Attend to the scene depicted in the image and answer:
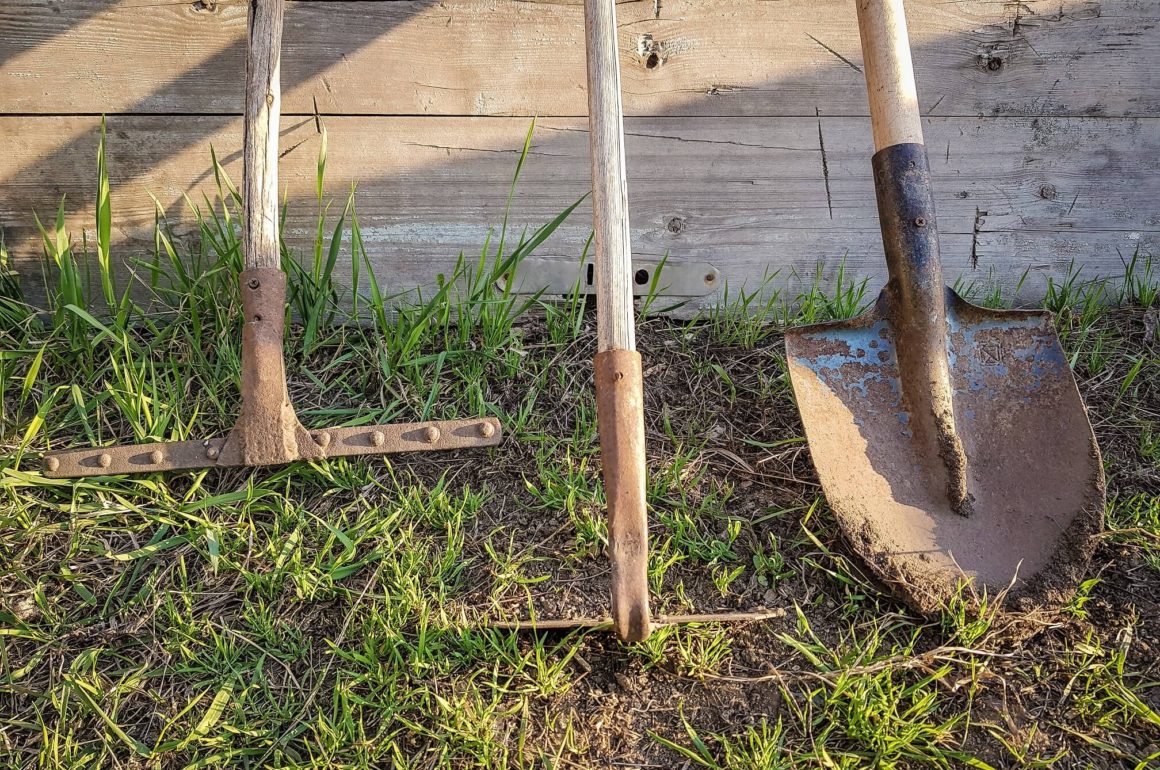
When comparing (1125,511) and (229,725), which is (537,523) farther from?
(1125,511)

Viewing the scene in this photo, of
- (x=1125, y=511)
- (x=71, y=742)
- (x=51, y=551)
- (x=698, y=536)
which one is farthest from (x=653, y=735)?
(x=51, y=551)

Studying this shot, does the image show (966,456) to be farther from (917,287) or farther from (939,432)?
(917,287)

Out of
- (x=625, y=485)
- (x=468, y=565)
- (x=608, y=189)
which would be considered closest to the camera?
(x=625, y=485)

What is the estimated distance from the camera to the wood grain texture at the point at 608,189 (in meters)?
1.54

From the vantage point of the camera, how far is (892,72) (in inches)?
71.8

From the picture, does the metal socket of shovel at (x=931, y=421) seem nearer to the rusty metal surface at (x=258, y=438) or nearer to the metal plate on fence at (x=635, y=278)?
the metal plate on fence at (x=635, y=278)

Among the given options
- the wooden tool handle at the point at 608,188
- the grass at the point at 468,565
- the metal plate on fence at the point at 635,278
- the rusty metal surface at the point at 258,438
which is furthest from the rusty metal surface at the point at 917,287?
the rusty metal surface at the point at 258,438

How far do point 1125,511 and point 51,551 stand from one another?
2.52m

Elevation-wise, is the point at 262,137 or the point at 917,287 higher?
the point at 262,137

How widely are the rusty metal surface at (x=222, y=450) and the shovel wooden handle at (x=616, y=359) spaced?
490mm

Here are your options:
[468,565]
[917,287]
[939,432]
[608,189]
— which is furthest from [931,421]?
[468,565]

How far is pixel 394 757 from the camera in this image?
1.43 metres

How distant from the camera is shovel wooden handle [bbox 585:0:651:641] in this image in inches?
56.2

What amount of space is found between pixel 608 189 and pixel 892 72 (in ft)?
2.63
